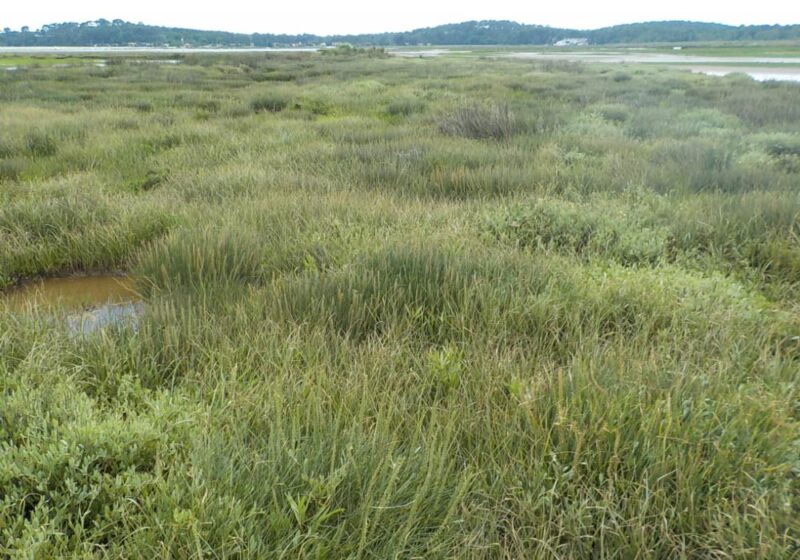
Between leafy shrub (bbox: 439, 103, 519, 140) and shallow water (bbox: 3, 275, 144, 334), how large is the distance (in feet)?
24.2

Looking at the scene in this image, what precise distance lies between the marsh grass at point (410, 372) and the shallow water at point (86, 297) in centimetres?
18

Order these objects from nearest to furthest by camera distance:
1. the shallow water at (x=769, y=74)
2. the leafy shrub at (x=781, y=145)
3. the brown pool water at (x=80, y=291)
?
the brown pool water at (x=80, y=291), the leafy shrub at (x=781, y=145), the shallow water at (x=769, y=74)

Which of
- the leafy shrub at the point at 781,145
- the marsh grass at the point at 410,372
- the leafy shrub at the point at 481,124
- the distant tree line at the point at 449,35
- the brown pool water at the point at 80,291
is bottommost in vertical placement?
the brown pool water at the point at 80,291

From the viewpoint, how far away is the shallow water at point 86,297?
373 centimetres

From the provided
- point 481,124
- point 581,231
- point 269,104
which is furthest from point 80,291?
point 269,104

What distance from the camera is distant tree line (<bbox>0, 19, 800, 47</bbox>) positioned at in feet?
474

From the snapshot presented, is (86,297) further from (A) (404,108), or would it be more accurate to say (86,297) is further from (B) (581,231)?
(A) (404,108)

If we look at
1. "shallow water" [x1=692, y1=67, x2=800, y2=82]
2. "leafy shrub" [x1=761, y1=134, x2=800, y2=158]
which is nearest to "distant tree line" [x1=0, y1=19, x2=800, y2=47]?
"shallow water" [x1=692, y1=67, x2=800, y2=82]

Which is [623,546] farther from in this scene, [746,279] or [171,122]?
[171,122]

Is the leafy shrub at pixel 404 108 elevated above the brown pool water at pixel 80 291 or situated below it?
above

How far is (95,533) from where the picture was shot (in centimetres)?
157

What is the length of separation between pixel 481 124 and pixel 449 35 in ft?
630

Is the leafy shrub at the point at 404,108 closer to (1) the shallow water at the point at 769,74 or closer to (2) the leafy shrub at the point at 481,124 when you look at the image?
(2) the leafy shrub at the point at 481,124

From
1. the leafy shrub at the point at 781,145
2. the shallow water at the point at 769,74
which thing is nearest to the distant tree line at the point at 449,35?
the shallow water at the point at 769,74
